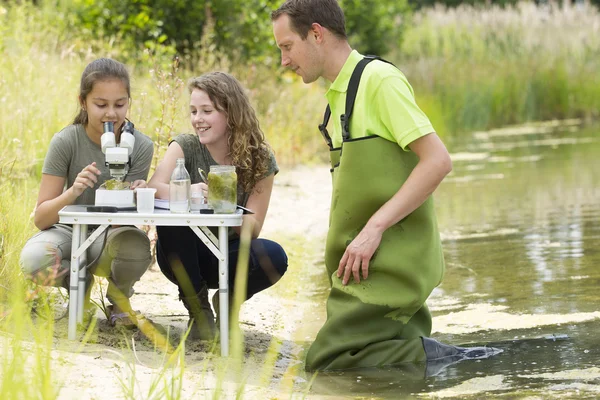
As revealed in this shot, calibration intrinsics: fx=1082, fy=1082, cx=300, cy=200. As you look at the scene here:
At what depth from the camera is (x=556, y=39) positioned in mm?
18172

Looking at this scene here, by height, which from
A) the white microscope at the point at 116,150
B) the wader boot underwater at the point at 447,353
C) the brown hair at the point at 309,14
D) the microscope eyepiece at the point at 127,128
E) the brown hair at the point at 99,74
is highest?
the brown hair at the point at 309,14

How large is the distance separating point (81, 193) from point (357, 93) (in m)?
1.23

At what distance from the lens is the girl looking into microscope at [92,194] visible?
446cm

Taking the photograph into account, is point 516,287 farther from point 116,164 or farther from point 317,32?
point 116,164

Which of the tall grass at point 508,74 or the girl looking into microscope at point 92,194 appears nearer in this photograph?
the girl looking into microscope at point 92,194

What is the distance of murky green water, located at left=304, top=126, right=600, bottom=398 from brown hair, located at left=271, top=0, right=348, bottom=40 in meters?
1.34

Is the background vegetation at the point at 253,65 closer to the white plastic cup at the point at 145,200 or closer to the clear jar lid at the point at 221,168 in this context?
the white plastic cup at the point at 145,200

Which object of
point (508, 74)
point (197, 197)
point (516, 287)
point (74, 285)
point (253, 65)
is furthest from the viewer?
point (508, 74)

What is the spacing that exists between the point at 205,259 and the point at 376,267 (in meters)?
0.89

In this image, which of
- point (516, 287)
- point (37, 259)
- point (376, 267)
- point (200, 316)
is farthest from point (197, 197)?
point (516, 287)

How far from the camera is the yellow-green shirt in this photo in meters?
4.00

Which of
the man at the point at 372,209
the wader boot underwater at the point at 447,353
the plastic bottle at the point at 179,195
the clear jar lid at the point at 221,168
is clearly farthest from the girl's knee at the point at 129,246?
the wader boot underwater at the point at 447,353

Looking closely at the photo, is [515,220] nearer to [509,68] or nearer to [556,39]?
[509,68]

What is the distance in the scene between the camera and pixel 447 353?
426 centimetres
